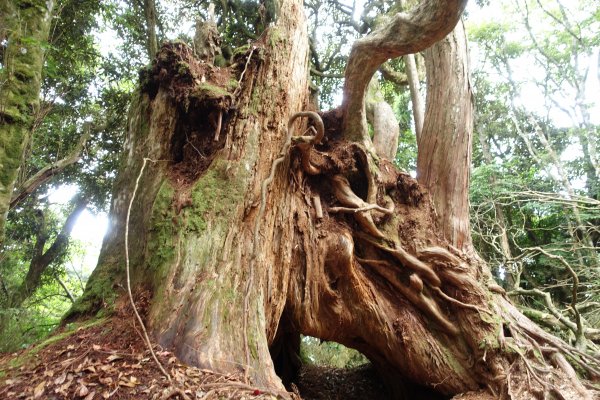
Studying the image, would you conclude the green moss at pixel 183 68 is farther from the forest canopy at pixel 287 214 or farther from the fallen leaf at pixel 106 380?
the fallen leaf at pixel 106 380

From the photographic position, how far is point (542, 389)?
3.15 metres

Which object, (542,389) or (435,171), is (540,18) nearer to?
(435,171)

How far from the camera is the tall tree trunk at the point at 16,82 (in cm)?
308

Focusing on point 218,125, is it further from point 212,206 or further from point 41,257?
point 41,257

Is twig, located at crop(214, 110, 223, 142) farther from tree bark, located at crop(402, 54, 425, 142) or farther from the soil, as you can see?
the soil

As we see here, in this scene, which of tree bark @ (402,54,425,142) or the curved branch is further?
tree bark @ (402,54,425,142)

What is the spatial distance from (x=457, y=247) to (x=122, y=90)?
24.1ft

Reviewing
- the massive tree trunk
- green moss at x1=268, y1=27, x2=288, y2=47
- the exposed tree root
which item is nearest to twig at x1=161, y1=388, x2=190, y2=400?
the massive tree trunk

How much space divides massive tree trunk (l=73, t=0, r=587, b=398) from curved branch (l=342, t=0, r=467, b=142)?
13 mm

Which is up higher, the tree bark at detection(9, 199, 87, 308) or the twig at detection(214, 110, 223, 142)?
the twig at detection(214, 110, 223, 142)

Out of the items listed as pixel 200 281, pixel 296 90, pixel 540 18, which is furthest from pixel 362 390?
pixel 540 18

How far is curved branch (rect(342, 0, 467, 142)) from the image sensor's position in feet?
9.37

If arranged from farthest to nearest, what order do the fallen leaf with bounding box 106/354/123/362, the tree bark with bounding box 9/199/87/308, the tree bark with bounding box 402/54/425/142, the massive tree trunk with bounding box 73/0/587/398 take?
1. the tree bark with bounding box 9/199/87/308
2. the tree bark with bounding box 402/54/425/142
3. the massive tree trunk with bounding box 73/0/587/398
4. the fallen leaf with bounding box 106/354/123/362

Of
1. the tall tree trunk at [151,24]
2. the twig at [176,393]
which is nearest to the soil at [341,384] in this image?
the twig at [176,393]
